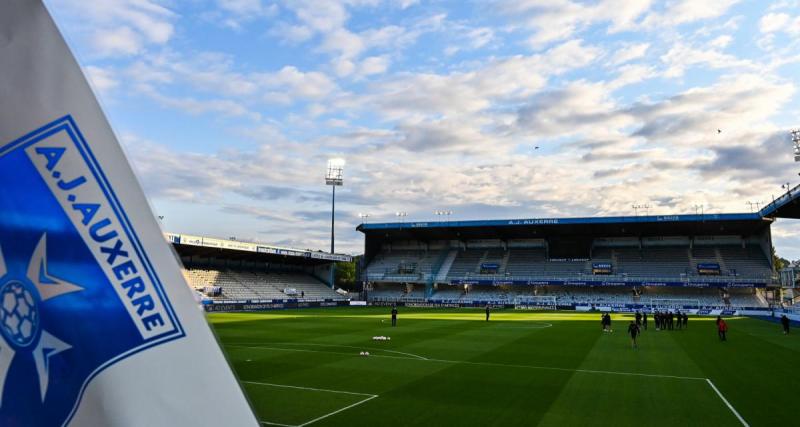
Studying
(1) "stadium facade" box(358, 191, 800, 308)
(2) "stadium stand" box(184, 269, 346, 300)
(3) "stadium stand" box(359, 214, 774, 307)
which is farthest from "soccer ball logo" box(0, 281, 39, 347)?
(3) "stadium stand" box(359, 214, 774, 307)

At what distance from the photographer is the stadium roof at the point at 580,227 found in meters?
71.0

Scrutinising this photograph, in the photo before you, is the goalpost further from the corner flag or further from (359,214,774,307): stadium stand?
the corner flag

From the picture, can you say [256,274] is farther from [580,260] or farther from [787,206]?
[787,206]

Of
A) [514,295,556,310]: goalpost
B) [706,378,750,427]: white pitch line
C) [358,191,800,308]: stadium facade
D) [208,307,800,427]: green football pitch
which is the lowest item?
[706,378,750,427]: white pitch line

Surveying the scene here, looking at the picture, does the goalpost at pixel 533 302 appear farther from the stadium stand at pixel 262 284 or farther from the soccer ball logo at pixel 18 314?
the soccer ball logo at pixel 18 314

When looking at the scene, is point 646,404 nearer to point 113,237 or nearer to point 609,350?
point 609,350

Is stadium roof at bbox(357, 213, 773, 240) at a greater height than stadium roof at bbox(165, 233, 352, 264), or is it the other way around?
stadium roof at bbox(357, 213, 773, 240)

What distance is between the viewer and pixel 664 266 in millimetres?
72500

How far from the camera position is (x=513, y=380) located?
1730cm

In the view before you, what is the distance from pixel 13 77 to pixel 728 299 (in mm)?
78975

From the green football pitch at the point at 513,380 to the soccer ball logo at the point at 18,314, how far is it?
Answer: 5563 mm

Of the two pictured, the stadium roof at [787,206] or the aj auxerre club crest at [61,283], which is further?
the stadium roof at [787,206]

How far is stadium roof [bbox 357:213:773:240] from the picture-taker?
7100cm

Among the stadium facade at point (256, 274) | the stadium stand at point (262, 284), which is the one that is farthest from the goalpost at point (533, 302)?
the stadium stand at point (262, 284)
